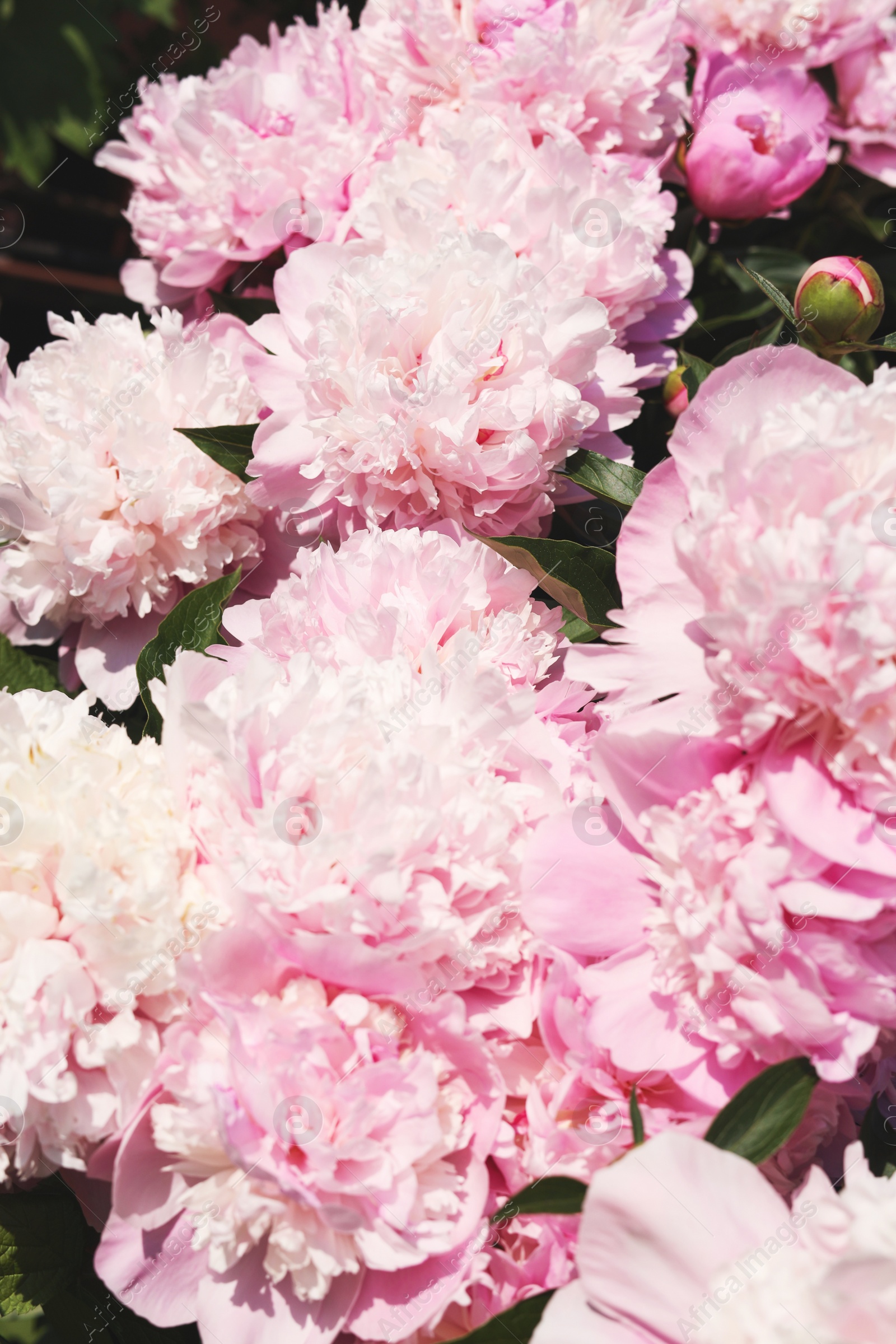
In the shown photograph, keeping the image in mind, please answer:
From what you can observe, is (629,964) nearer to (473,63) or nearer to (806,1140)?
(806,1140)

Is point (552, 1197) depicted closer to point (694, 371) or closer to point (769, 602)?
point (769, 602)

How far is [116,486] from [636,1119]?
1.81 ft

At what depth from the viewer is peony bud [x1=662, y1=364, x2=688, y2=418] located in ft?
2.79

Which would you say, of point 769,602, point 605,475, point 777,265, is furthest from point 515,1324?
point 777,265

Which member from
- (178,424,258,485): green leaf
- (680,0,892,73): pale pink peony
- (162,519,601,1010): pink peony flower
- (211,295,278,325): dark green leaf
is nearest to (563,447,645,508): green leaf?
Result: (162,519,601,1010): pink peony flower

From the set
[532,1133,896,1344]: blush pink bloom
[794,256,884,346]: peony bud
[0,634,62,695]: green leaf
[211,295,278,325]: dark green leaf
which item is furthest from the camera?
[211,295,278,325]: dark green leaf

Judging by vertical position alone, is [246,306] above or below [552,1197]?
above

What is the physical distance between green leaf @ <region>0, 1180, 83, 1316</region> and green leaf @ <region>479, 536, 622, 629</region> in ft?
1.54

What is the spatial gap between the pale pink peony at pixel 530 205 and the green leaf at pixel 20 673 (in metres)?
0.42

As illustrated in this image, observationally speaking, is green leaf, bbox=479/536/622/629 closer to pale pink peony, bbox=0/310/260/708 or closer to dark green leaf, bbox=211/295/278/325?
pale pink peony, bbox=0/310/260/708

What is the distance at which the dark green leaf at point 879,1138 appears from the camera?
59 cm

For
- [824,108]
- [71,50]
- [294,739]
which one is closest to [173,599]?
[294,739]

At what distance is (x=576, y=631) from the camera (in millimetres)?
698

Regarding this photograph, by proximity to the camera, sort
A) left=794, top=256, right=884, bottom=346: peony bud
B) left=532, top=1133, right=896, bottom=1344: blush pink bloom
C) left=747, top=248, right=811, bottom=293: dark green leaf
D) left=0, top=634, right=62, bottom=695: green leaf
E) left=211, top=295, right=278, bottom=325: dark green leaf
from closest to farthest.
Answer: left=532, top=1133, right=896, bottom=1344: blush pink bloom → left=794, top=256, right=884, bottom=346: peony bud → left=0, top=634, right=62, bottom=695: green leaf → left=211, top=295, right=278, bottom=325: dark green leaf → left=747, top=248, right=811, bottom=293: dark green leaf
